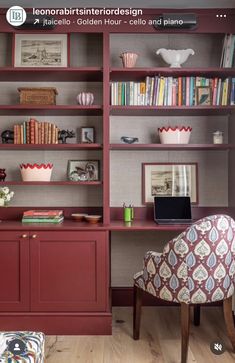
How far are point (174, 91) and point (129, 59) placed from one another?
437 millimetres

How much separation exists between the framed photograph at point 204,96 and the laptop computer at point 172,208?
0.79 m

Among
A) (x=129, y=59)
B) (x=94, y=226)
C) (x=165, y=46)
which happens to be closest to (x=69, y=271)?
(x=94, y=226)

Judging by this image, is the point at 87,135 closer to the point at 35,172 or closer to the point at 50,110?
the point at 50,110

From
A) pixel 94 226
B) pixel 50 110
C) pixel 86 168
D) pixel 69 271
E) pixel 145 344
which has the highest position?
pixel 50 110

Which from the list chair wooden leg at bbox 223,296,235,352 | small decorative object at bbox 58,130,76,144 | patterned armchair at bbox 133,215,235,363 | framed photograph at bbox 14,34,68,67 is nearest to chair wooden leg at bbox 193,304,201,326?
chair wooden leg at bbox 223,296,235,352

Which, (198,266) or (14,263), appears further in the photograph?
(14,263)

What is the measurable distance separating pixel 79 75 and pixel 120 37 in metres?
0.56

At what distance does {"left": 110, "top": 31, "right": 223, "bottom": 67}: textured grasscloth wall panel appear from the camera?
3.82 metres

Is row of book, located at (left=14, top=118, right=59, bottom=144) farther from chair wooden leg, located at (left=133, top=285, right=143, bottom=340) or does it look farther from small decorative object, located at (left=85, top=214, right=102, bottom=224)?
chair wooden leg, located at (left=133, top=285, right=143, bottom=340)

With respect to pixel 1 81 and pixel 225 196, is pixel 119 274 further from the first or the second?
pixel 1 81

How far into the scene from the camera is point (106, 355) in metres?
2.89

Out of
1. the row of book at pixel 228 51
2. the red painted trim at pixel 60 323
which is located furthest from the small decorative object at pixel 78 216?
the row of book at pixel 228 51

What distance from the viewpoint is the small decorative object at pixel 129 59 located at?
3496mm

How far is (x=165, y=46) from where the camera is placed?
151 inches
